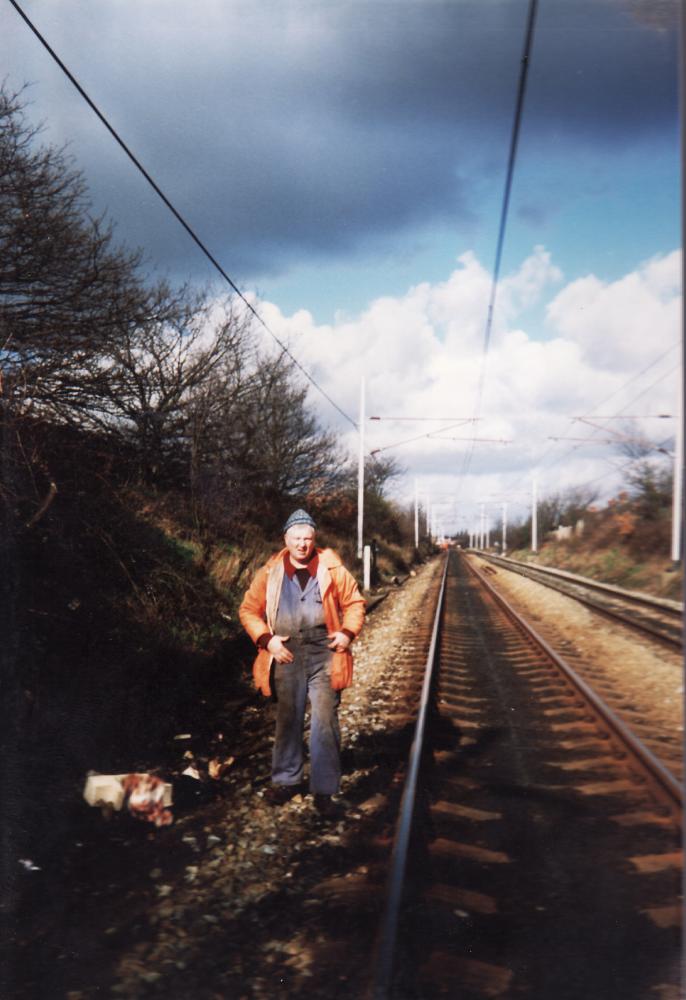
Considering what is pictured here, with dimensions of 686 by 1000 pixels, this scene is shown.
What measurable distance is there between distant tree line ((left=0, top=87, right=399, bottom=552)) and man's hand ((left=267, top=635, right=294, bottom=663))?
102 inches

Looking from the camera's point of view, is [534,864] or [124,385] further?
[124,385]

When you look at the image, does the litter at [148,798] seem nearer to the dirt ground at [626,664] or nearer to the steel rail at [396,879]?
the steel rail at [396,879]

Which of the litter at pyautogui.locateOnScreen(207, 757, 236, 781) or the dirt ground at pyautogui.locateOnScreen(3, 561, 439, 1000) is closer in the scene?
the dirt ground at pyautogui.locateOnScreen(3, 561, 439, 1000)

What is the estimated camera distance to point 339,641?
4531 millimetres

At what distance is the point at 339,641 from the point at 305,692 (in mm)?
609

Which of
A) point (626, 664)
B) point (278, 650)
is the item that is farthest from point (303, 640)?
point (626, 664)

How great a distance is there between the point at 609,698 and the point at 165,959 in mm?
5506

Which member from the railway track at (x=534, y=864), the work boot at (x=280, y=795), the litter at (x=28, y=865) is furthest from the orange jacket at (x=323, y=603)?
the litter at (x=28, y=865)

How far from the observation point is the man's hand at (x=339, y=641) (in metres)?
4.53

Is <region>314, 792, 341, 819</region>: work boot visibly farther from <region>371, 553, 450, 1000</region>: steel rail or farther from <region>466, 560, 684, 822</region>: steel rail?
<region>466, 560, 684, 822</region>: steel rail

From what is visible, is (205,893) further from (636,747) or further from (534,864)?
(636,747)

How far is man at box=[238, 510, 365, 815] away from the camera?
4.59 metres

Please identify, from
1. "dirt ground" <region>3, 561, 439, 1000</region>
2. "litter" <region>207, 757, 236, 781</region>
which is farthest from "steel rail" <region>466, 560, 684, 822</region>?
"litter" <region>207, 757, 236, 781</region>

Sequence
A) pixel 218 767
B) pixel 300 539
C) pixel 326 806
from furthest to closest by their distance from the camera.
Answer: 1. pixel 218 767
2. pixel 326 806
3. pixel 300 539
